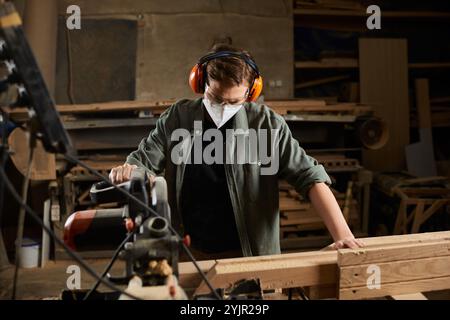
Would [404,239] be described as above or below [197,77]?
below

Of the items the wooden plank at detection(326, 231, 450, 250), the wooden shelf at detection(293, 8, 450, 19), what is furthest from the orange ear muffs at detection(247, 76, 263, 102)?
the wooden shelf at detection(293, 8, 450, 19)

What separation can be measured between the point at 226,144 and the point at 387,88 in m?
3.57

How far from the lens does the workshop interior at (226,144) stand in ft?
3.73

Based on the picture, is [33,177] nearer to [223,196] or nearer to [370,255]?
[223,196]

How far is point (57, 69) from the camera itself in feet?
14.4

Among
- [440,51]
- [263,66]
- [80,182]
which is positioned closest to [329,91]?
[263,66]

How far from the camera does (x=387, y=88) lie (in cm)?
472

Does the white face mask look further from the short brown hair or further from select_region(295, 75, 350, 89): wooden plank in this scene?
select_region(295, 75, 350, 89): wooden plank

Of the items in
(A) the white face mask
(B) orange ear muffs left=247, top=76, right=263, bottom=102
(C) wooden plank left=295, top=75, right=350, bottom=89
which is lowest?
(A) the white face mask

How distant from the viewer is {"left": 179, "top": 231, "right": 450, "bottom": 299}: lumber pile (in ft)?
3.89

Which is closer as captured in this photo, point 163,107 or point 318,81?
point 163,107

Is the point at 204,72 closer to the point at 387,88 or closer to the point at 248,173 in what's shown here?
the point at 248,173

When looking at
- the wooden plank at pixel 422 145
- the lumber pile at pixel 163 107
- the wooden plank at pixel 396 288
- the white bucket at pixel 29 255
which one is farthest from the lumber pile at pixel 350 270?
the wooden plank at pixel 422 145

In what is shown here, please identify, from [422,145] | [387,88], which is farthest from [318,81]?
[422,145]
